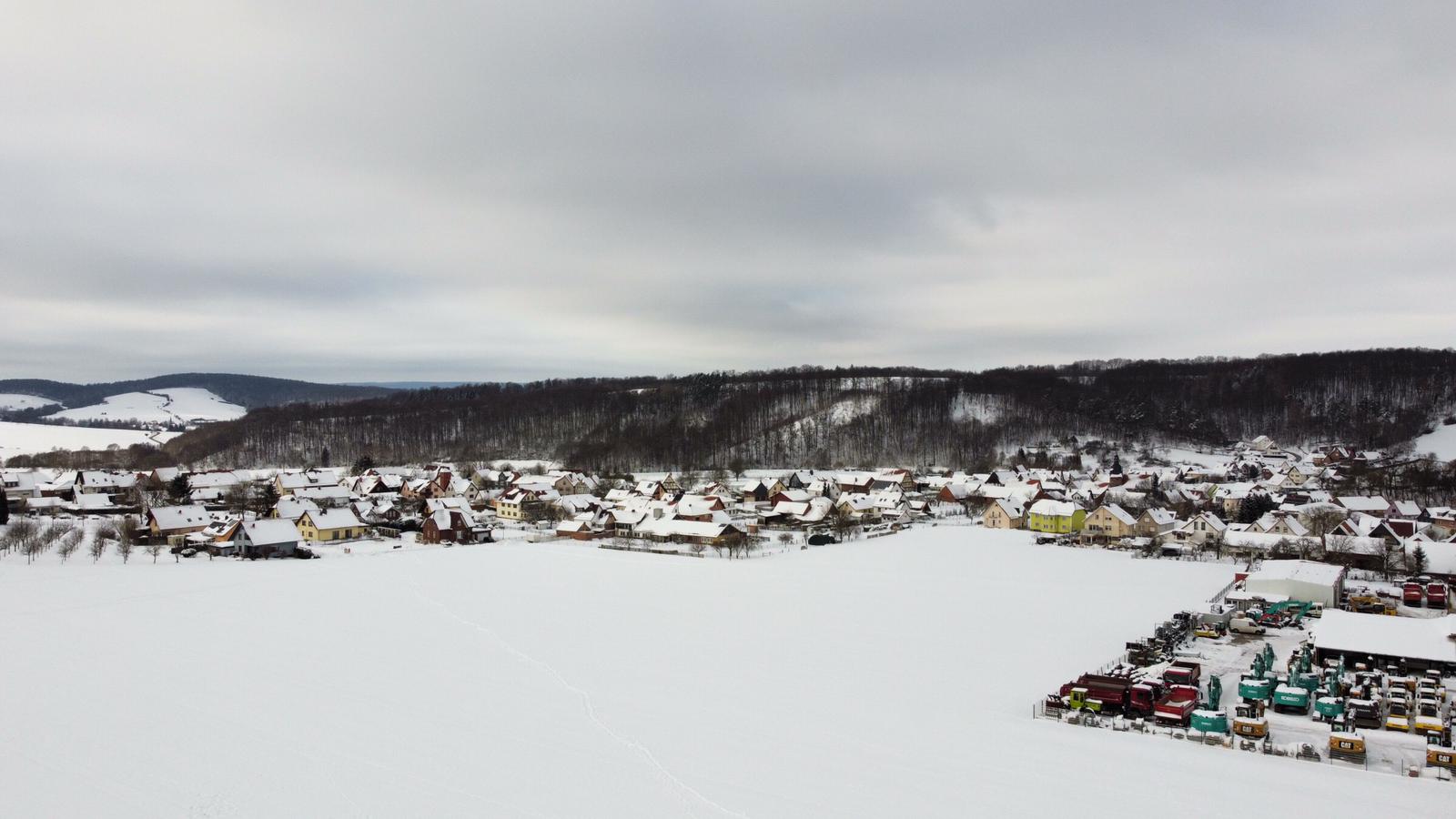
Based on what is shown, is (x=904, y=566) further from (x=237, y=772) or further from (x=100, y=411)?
(x=100, y=411)

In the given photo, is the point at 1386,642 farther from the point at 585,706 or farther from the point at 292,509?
the point at 292,509

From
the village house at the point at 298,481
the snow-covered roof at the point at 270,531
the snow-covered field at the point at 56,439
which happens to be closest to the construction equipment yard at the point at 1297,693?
the snow-covered roof at the point at 270,531

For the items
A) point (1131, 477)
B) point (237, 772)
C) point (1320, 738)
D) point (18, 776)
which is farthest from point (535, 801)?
point (1131, 477)

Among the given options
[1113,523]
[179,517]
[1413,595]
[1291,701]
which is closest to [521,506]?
[179,517]

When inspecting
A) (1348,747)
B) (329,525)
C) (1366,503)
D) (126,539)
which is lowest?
(329,525)

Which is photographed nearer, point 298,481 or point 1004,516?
point 1004,516

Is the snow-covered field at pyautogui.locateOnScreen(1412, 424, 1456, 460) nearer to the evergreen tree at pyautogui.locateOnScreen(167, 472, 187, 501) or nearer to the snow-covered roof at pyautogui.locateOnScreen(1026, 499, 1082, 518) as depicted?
the snow-covered roof at pyautogui.locateOnScreen(1026, 499, 1082, 518)
